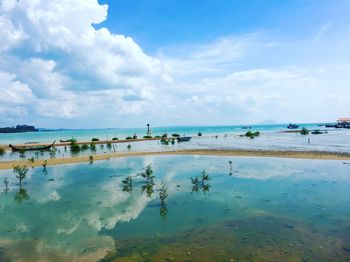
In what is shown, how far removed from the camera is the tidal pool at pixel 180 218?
14.2 m

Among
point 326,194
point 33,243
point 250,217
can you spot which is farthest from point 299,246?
point 33,243

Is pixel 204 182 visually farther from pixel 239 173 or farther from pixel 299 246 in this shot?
pixel 299 246

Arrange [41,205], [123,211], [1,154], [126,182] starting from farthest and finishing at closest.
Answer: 1. [1,154]
2. [126,182]
3. [41,205]
4. [123,211]

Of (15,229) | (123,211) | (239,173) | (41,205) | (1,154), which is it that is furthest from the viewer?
(1,154)

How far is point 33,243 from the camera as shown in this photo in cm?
1567

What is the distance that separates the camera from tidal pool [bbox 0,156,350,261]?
14.2 metres

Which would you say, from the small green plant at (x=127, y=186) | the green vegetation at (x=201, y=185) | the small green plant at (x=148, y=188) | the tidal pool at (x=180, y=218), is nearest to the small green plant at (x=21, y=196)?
the tidal pool at (x=180, y=218)

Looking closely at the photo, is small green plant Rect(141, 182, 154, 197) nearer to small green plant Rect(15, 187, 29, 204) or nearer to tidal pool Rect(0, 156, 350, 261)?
tidal pool Rect(0, 156, 350, 261)

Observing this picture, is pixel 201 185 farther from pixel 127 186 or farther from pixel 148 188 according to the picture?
pixel 127 186

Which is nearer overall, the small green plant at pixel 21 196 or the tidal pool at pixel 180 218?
the tidal pool at pixel 180 218

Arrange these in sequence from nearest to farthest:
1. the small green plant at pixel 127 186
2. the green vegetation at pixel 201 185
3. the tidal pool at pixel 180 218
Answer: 1. the tidal pool at pixel 180 218
2. the green vegetation at pixel 201 185
3. the small green plant at pixel 127 186

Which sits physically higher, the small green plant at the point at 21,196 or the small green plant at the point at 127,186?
the small green plant at the point at 127,186

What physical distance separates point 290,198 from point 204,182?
8326mm

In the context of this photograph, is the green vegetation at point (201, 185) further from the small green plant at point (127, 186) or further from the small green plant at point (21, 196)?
the small green plant at point (21, 196)
